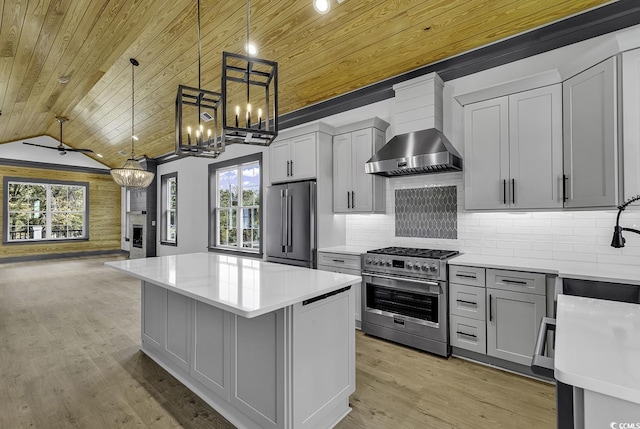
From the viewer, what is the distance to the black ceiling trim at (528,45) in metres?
2.47

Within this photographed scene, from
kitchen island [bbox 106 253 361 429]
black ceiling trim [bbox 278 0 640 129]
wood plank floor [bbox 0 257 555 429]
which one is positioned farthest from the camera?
black ceiling trim [bbox 278 0 640 129]

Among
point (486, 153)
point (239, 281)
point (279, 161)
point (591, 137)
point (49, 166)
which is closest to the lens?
point (239, 281)

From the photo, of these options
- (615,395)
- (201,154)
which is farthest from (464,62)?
(615,395)

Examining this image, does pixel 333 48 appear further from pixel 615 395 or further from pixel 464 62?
pixel 615 395

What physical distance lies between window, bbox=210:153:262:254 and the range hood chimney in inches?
111

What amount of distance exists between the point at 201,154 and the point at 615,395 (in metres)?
2.77

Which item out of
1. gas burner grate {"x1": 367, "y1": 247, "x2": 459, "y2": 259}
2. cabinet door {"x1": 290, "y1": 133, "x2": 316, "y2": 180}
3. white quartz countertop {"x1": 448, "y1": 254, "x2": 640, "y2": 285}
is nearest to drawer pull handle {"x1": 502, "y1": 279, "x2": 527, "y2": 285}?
white quartz countertop {"x1": 448, "y1": 254, "x2": 640, "y2": 285}

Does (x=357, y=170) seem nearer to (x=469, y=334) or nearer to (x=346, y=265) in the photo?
(x=346, y=265)

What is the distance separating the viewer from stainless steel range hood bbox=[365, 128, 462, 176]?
2.97 metres

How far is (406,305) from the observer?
3.21m

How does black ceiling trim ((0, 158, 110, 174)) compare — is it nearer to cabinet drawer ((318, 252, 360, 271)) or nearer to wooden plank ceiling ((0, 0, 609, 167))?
wooden plank ceiling ((0, 0, 609, 167))

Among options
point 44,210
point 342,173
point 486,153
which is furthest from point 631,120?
point 44,210

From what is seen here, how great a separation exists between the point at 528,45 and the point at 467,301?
96.0 inches

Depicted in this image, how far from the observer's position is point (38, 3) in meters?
2.73
